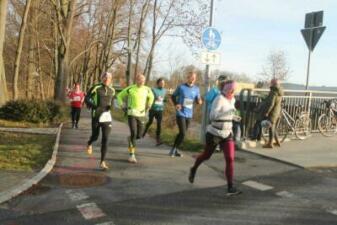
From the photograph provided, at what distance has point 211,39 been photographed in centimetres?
1373

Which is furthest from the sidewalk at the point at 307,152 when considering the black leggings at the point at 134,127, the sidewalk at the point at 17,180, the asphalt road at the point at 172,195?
the sidewalk at the point at 17,180

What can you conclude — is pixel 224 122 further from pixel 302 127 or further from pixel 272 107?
pixel 302 127

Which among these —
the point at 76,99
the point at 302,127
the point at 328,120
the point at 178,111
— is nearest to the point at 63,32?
the point at 76,99

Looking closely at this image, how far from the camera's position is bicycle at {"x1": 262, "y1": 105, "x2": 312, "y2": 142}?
14.7 meters

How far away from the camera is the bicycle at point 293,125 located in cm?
1470

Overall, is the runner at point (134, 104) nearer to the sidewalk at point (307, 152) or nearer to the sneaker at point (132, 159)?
the sneaker at point (132, 159)

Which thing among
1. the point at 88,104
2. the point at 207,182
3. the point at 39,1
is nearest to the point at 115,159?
the point at 88,104

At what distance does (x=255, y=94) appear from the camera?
46.2 ft

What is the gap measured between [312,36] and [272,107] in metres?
2.75

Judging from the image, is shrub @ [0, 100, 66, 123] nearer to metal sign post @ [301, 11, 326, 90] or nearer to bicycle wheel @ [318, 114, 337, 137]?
bicycle wheel @ [318, 114, 337, 137]

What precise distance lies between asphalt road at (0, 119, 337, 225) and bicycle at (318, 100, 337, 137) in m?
5.00

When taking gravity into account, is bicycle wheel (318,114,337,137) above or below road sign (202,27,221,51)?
below

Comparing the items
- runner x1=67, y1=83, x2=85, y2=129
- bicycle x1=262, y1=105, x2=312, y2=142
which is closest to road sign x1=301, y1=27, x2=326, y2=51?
bicycle x1=262, y1=105, x2=312, y2=142

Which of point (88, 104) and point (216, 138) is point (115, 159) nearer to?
point (88, 104)
